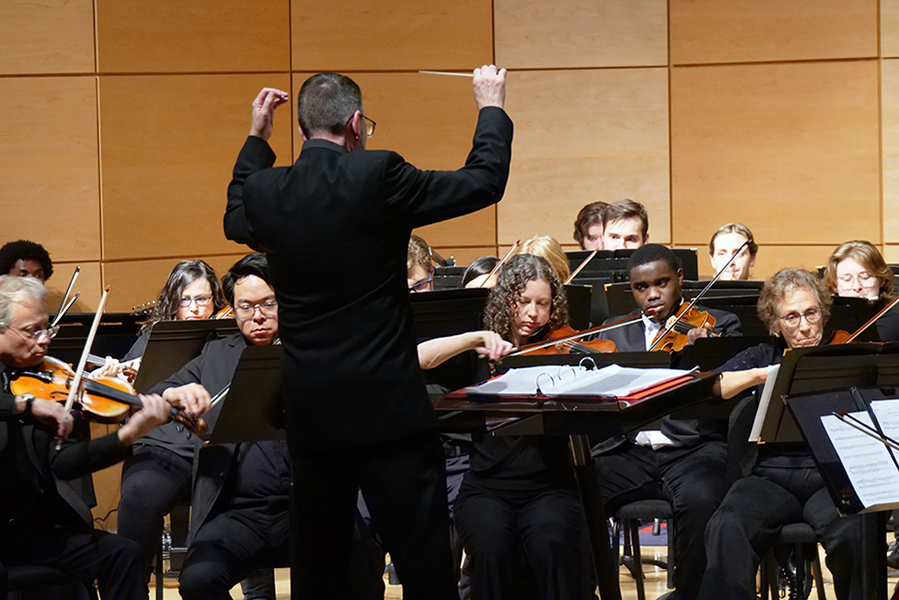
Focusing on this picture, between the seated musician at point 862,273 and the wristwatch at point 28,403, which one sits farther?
the seated musician at point 862,273

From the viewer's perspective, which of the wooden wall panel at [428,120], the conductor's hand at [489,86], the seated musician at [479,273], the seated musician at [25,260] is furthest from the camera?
the wooden wall panel at [428,120]

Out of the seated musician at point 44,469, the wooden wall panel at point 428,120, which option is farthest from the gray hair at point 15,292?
the wooden wall panel at point 428,120

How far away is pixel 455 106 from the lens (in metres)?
6.02

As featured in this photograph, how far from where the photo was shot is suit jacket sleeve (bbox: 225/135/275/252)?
6.57 ft

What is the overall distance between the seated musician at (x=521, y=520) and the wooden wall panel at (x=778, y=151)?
11.2 feet

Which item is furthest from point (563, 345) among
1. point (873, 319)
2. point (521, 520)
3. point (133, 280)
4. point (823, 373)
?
point (133, 280)

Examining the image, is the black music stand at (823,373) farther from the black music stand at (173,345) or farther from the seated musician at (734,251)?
the seated musician at (734,251)

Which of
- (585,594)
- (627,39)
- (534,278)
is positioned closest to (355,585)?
(585,594)

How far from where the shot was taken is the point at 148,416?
2.46 meters

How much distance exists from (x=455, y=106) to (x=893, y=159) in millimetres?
2360

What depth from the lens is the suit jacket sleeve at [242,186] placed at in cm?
200

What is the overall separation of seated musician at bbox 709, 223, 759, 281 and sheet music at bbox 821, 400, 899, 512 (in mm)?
2571

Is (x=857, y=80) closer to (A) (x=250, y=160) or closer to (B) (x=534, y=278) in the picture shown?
(B) (x=534, y=278)

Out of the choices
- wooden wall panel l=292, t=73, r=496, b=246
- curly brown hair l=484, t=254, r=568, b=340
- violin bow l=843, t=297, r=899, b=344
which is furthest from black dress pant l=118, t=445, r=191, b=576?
wooden wall panel l=292, t=73, r=496, b=246
